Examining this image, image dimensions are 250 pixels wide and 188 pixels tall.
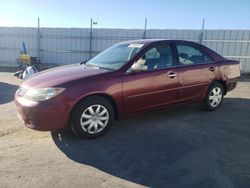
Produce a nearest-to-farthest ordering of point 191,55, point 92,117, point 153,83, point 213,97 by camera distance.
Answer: point 92,117, point 153,83, point 191,55, point 213,97

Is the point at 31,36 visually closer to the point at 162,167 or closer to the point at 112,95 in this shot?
the point at 112,95

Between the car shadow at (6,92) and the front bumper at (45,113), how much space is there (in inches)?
137

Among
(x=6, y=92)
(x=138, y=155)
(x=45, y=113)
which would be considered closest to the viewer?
(x=138, y=155)

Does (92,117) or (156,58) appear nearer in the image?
(92,117)

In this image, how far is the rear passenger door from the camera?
5.18 meters

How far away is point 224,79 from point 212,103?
61 cm

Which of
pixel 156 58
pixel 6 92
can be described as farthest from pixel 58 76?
pixel 6 92

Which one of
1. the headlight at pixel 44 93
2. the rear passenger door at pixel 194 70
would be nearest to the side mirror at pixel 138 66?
the rear passenger door at pixel 194 70

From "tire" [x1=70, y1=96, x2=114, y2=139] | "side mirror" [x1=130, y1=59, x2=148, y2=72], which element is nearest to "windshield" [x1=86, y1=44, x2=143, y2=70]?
"side mirror" [x1=130, y1=59, x2=148, y2=72]

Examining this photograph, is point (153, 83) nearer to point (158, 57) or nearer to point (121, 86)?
point (158, 57)

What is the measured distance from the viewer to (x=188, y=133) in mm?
4539

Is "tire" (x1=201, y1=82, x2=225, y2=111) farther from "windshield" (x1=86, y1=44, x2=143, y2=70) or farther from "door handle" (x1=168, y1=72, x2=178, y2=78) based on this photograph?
"windshield" (x1=86, y1=44, x2=143, y2=70)

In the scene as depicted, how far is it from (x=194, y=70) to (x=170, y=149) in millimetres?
2030

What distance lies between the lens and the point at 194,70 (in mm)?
5309
